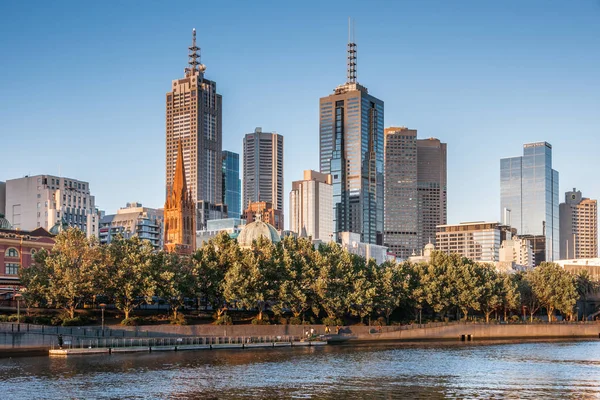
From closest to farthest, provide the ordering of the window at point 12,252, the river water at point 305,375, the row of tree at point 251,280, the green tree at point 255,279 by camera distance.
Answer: the river water at point 305,375 → the row of tree at point 251,280 → the green tree at point 255,279 → the window at point 12,252

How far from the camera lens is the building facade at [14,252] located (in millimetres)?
165188

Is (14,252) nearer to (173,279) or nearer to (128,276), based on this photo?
(128,276)

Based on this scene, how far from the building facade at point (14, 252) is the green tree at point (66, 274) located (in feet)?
58.1

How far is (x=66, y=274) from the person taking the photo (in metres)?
140

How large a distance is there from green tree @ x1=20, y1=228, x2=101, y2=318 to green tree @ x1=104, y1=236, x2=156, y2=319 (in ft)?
9.37

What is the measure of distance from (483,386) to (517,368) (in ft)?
67.9

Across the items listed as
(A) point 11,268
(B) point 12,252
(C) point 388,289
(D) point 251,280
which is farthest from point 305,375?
(B) point 12,252

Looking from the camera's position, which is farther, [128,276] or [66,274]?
[128,276]

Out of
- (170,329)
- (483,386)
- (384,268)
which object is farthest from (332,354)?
(384,268)

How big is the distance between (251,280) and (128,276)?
2330cm

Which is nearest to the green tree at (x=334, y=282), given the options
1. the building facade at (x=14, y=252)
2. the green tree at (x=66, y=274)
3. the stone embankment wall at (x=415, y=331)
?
the stone embankment wall at (x=415, y=331)

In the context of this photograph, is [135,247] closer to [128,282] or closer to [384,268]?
[128,282]

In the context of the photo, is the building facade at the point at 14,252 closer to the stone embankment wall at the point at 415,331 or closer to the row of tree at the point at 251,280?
the row of tree at the point at 251,280

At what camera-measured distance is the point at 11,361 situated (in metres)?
112
